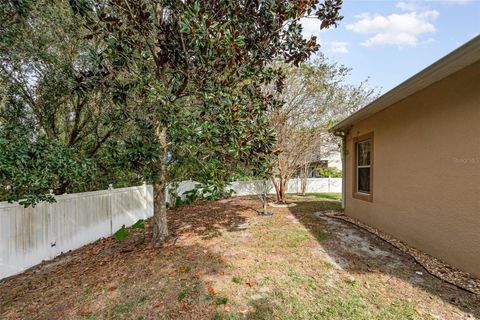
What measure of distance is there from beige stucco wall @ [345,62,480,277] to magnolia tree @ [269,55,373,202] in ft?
13.9

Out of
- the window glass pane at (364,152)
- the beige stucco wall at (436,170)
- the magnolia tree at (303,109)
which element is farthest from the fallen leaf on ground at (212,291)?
the magnolia tree at (303,109)

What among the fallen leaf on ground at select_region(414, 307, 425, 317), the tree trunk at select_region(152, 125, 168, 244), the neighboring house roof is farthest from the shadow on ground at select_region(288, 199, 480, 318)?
the tree trunk at select_region(152, 125, 168, 244)

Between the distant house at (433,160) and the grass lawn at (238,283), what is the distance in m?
0.68

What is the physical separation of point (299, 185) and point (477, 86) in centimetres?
1433

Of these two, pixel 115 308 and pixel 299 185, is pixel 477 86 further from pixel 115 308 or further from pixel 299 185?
pixel 299 185

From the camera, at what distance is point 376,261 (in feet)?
13.3

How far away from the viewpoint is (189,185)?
11.5 meters

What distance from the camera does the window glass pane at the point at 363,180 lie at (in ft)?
21.7

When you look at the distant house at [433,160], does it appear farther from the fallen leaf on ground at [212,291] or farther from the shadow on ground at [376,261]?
the fallen leaf on ground at [212,291]

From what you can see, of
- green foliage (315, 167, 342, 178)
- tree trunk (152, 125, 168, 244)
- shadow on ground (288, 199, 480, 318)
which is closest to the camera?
shadow on ground (288, 199, 480, 318)

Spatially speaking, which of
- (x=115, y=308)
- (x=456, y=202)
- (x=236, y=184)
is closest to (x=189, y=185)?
(x=236, y=184)

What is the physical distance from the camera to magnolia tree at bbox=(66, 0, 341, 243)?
3.57m

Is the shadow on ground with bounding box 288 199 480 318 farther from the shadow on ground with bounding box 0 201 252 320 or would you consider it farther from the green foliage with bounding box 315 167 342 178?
the green foliage with bounding box 315 167 342 178

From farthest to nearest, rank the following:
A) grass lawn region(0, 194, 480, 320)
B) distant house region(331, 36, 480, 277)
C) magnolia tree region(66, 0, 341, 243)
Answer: magnolia tree region(66, 0, 341, 243)
distant house region(331, 36, 480, 277)
grass lawn region(0, 194, 480, 320)
